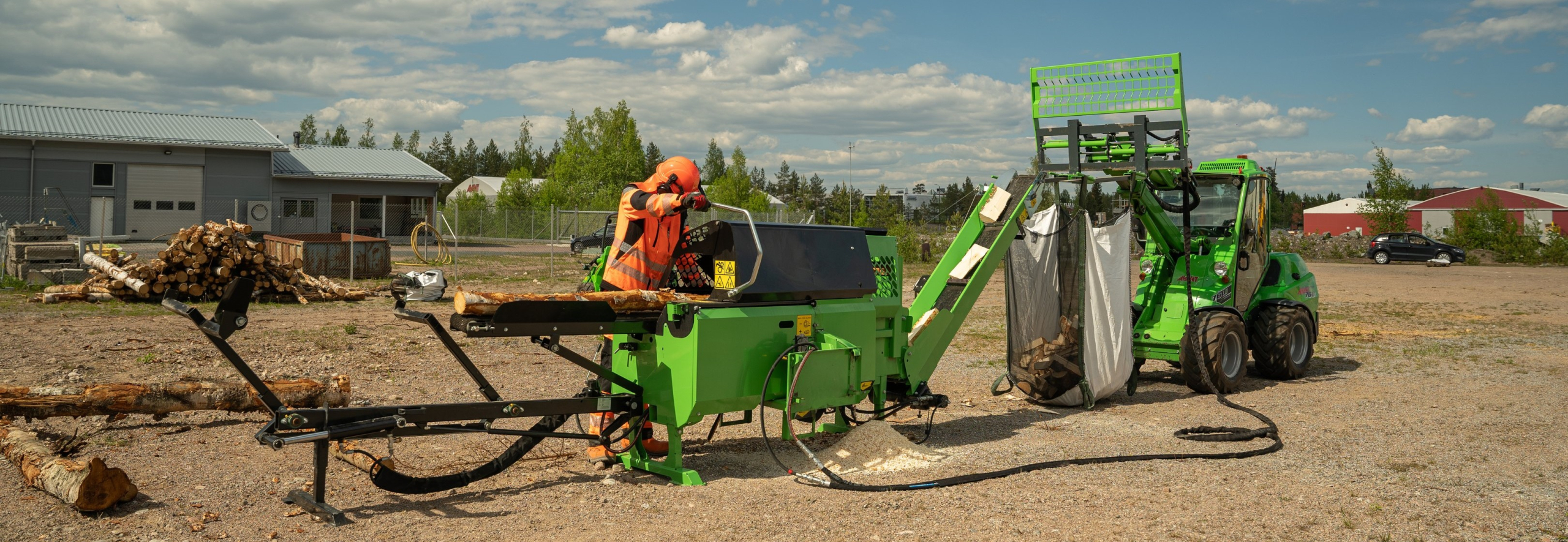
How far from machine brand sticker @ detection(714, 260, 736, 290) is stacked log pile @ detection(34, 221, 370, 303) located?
480 inches

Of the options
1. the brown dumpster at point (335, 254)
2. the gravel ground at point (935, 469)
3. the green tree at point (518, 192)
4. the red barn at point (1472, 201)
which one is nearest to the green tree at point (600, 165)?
the green tree at point (518, 192)

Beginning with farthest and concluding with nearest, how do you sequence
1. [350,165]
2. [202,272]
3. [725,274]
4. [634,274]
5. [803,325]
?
[350,165] < [202,272] < [634,274] < [803,325] < [725,274]

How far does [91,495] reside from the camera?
4.90m

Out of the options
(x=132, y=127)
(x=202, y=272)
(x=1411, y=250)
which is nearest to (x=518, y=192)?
(x=132, y=127)

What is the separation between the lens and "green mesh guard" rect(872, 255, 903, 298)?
24.2ft

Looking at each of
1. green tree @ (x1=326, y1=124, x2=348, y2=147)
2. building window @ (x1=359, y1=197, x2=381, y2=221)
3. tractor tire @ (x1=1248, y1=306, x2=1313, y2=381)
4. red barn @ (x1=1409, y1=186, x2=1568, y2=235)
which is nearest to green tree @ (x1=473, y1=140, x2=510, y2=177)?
green tree @ (x1=326, y1=124, x2=348, y2=147)

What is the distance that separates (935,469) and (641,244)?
2.37m

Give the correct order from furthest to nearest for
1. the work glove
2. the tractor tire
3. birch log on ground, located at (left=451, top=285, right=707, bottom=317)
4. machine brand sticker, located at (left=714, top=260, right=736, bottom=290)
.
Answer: the tractor tire
machine brand sticker, located at (left=714, top=260, right=736, bottom=290)
the work glove
birch log on ground, located at (left=451, top=285, right=707, bottom=317)

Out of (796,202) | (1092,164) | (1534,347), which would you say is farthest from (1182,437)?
(796,202)

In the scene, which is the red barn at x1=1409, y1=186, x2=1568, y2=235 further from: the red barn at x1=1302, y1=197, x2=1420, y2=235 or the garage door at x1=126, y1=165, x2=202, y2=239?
the garage door at x1=126, y1=165, x2=202, y2=239

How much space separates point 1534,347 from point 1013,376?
10.0 m

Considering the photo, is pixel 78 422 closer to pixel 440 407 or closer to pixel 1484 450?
pixel 440 407

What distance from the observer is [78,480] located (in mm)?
4871

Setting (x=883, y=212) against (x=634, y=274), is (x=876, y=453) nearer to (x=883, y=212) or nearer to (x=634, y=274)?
(x=634, y=274)
